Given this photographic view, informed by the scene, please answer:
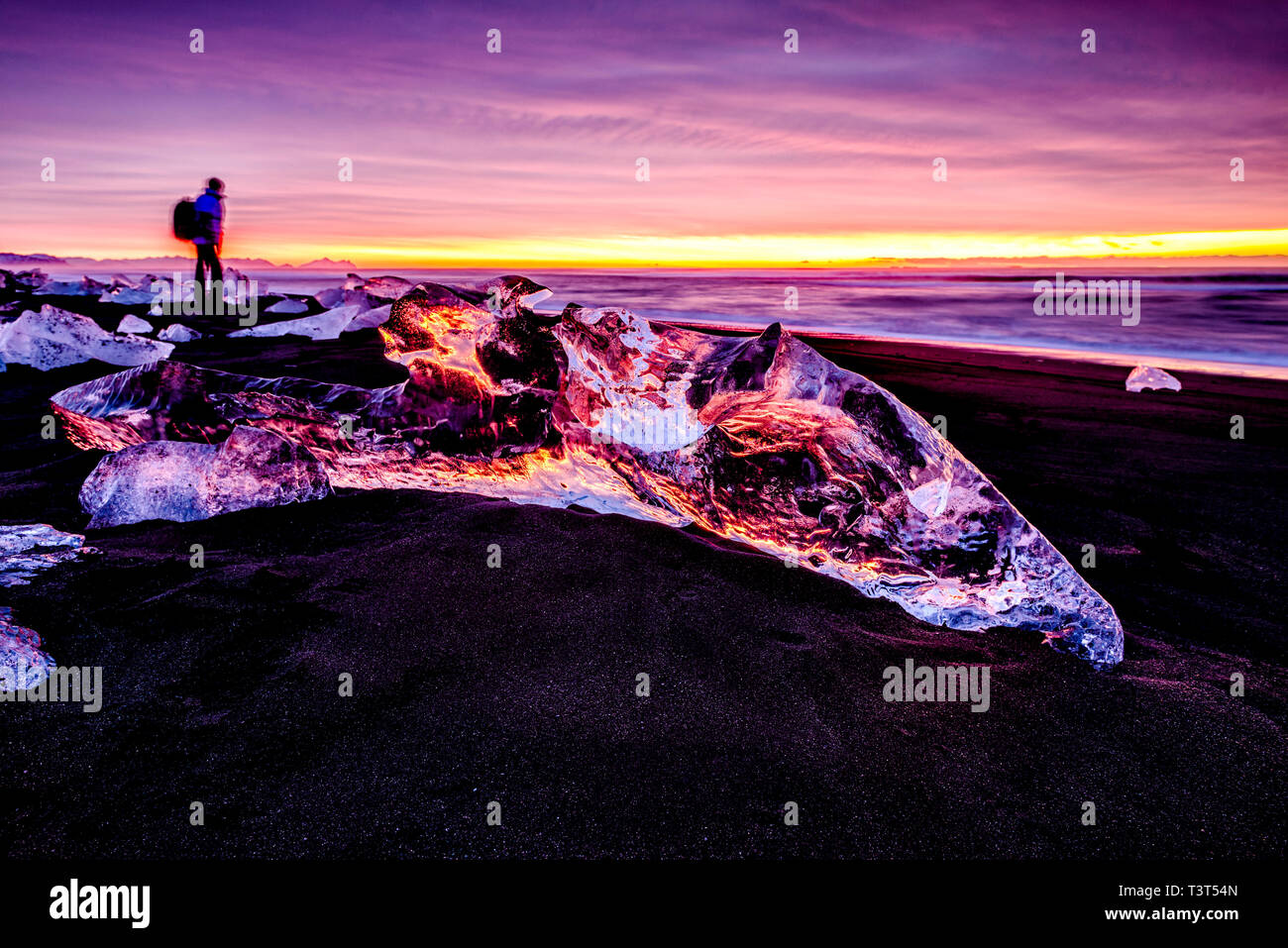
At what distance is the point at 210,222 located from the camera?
9.23 metres

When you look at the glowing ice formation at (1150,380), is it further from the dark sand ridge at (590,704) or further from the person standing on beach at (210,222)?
the person standing on beach at (210,222)

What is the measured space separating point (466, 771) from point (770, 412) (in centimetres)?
126

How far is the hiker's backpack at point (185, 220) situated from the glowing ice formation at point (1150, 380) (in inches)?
429

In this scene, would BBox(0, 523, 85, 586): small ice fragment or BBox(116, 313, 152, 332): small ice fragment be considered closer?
BBox(0, 523, 85, 586): small ice fragment

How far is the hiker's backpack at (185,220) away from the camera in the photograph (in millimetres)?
9102

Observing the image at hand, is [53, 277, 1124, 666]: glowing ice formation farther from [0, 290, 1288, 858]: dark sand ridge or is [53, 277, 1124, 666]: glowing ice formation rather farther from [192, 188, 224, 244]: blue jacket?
[192, 188, 224, 244]: blue jacket

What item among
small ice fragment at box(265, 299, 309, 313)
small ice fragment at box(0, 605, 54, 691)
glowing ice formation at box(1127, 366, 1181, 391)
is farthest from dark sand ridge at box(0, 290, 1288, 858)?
small ice fragment at box(265, 299, 309, 313)

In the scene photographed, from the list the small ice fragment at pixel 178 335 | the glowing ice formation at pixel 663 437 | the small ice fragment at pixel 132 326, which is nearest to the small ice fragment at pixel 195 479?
the glowing ice formation at pixel 663 437

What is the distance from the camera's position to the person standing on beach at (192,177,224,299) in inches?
356

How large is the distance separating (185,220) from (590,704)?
33.9 ft

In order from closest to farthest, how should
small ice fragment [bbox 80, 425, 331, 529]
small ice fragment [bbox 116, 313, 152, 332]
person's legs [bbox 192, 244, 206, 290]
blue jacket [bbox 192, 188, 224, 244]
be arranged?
small ice fragment [bbox 80, 425, 331, 529] < small ice fragment [bbox 116, 313, 152, 332] < blue jacket [bbox 192, 188, 224, 244] < person's legs [bbox 192, 244, 206, 290]

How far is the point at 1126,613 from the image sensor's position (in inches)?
84.7

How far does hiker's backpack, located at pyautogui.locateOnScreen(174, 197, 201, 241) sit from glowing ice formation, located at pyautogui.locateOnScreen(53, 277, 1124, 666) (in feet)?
25.5
